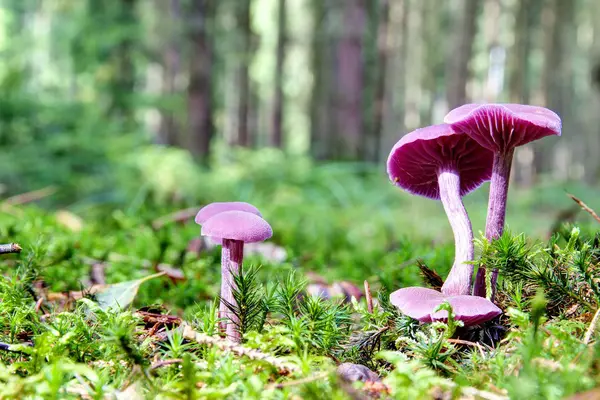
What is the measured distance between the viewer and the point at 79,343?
4.27 feet

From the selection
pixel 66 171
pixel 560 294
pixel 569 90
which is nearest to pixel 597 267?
pixel 560 294

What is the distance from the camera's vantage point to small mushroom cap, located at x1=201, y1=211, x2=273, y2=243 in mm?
1338

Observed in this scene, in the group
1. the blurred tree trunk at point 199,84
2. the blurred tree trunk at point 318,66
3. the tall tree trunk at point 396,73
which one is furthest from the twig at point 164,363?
the blurred tree trunk at point 318,66

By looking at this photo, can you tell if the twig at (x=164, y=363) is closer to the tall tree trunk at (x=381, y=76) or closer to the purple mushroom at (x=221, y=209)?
the purple mushroom at (x=221, y=209)

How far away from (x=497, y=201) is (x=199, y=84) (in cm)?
704

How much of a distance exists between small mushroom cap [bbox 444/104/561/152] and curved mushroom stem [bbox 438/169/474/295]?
0.63ft

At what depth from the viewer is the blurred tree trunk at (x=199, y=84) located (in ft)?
25.2

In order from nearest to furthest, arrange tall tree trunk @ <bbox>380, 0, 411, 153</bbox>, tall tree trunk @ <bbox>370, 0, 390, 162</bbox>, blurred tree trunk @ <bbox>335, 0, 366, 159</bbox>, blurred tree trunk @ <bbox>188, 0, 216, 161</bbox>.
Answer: blurred tree trunk @ <bbox>188, 0, 216, 161</bbox>
blurred tree trunk @ <bbox>335, 0, 366, 159</bbox>
tall tree trunk @ <bbox>370, 0, 390, 162</bbox>
tall tree trunk @ <bbox>380, 0, 411, 153</bbox>

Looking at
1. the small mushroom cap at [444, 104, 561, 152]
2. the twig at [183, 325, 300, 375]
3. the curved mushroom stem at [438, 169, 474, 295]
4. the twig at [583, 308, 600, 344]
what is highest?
the small mushroom cap at [444, 104, 561, 152]

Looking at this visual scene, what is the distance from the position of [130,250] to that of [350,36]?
23.1 feet

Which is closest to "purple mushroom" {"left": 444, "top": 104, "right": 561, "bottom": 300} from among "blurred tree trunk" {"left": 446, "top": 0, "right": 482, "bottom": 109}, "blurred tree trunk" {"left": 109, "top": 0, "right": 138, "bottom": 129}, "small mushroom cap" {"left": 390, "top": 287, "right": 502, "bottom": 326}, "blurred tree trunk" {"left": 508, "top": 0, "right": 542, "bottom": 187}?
"small mushroom cap" {"left": 390, "top": 287, "right": 502, "bottom": 326}

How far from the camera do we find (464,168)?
171 cm

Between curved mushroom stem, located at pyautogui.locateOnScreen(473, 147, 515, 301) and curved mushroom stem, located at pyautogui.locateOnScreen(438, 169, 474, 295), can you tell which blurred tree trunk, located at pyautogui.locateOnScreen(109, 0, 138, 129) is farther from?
curved mushroom stem, located at pyautogui.locateOnScreen(473, 147, 515, 301)

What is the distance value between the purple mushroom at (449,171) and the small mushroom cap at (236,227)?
0.47m
